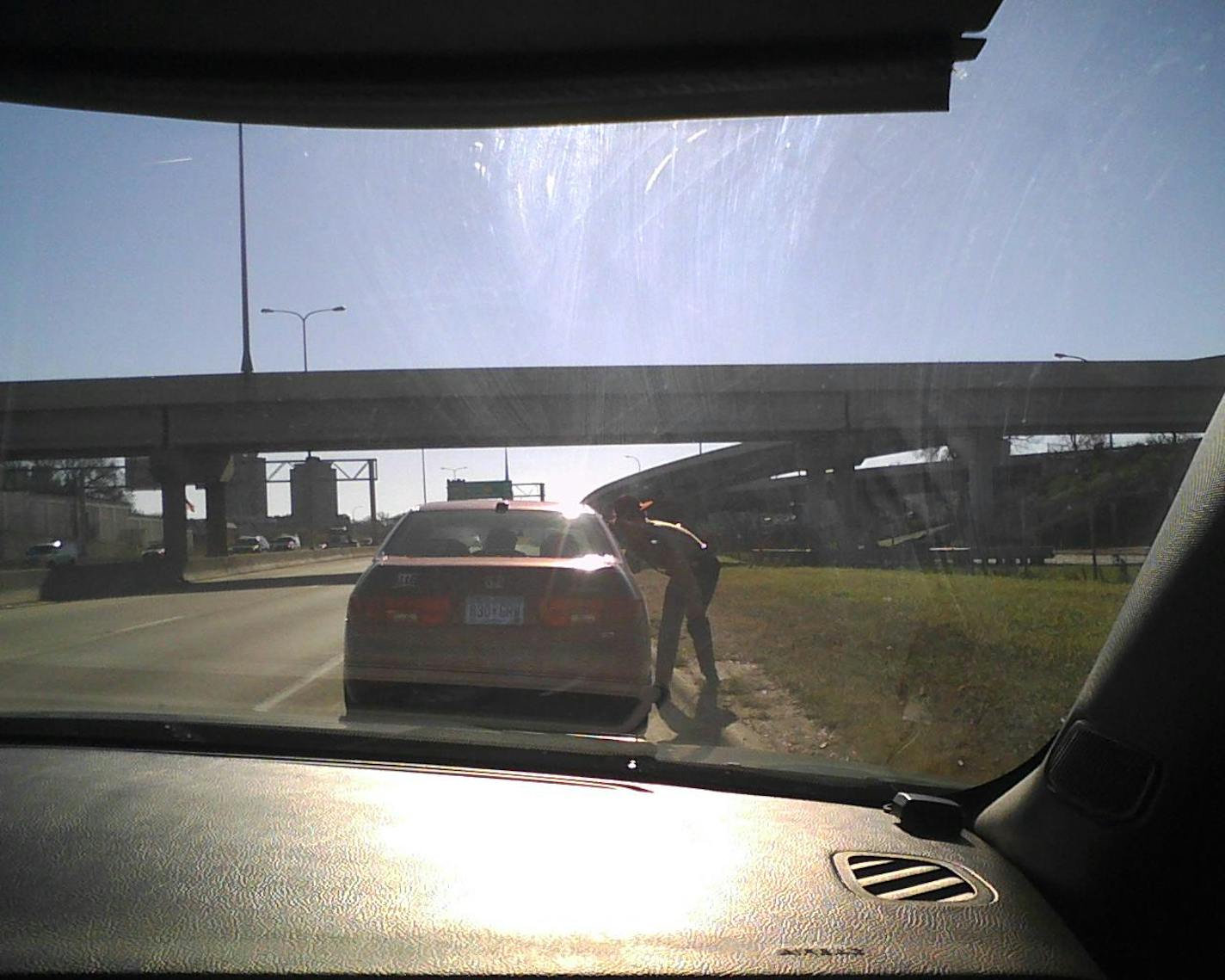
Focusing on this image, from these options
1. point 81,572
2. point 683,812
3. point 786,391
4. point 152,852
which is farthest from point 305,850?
point 786,391

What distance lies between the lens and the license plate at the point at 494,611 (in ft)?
24.2

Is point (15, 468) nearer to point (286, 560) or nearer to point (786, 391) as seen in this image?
point (286, 560)

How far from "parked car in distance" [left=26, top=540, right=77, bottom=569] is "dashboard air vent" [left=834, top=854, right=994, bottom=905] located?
4412 centimetres

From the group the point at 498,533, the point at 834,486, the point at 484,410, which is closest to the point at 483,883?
the point at 498,533

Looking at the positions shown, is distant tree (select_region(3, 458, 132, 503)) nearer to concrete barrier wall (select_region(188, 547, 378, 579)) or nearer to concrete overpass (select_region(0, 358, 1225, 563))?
concrete barrier wall (select_region(188, 547, 378, 579))

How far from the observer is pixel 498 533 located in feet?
28.5

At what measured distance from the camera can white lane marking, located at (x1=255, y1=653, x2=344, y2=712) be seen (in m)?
8.40

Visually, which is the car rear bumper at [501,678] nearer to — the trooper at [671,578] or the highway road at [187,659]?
the highway road at [187,659]

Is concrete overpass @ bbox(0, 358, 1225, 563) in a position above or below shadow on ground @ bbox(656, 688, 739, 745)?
above

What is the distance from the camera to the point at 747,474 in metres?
72.1

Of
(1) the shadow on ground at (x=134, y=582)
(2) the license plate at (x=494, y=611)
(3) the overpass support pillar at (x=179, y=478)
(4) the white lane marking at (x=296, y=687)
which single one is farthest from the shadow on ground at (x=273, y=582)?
(2) the license plate at (x=494, y=611)

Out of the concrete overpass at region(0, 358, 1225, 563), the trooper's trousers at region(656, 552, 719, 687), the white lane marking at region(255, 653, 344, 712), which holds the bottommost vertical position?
the white lane marking at region(255, 653, 344, 712)

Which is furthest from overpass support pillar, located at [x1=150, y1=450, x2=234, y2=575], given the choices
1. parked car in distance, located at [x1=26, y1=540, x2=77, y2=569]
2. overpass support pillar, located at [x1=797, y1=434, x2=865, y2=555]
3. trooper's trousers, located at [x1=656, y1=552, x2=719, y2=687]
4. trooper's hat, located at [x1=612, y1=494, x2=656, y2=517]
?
trooper's trousers, located at [x1=656, y1=552, x2=719, y2=687]

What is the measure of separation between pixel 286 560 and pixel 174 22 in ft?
160
